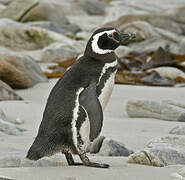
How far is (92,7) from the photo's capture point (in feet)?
83.3

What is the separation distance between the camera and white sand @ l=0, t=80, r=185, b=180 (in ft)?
11.6

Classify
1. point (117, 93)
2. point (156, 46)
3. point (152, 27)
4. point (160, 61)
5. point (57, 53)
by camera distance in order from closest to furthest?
point (117, 93) → point (160, 61) → point (57, 53) → point (156, 46) → point (152, 27)

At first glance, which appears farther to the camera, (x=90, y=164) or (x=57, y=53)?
(x=57, y=53)

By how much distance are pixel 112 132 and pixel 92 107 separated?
1864 mm

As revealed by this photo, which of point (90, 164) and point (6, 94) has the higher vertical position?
point (90, 164)

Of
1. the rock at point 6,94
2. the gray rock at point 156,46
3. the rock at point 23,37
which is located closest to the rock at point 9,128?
the rock at point 6,94

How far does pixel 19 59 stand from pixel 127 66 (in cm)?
267

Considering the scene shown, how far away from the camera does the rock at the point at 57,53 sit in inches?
477

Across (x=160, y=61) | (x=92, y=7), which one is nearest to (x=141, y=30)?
(x=160, y=61)

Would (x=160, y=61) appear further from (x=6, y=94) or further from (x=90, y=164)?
(x=90, y=164)

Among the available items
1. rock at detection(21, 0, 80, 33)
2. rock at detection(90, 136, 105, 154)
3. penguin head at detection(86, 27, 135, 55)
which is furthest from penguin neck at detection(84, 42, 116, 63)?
rock at detection(21, 0, 80, 33)

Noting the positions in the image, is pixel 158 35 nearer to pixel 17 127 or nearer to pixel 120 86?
pixel 120 86

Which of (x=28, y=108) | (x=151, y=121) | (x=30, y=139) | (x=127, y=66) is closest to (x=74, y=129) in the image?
(x=30, y=139)

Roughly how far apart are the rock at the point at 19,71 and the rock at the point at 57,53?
3286 millimetres
